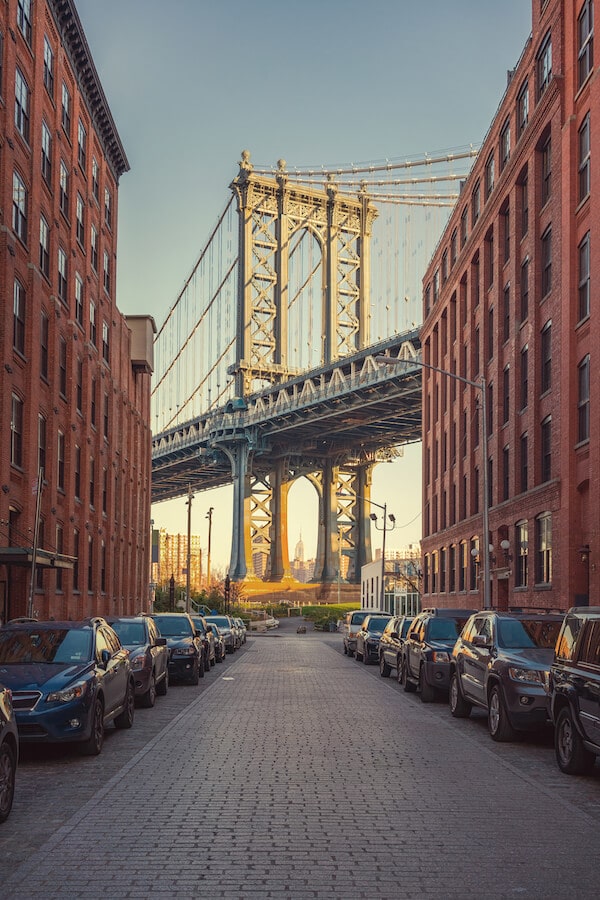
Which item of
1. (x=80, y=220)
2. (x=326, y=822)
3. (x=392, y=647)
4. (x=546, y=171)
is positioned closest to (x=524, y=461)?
(x=546, y=171)

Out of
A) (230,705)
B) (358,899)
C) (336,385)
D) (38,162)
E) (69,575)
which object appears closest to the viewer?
(358,899)

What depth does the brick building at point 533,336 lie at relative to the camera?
30438 mm

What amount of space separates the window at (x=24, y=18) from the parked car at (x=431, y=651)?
68.0 feet

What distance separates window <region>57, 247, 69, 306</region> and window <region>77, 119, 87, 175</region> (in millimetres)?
4948

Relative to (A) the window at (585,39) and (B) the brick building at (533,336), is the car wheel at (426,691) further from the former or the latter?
(A) the window at (585,39)

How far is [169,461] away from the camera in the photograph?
104 meters

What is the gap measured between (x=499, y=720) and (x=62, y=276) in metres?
27.4

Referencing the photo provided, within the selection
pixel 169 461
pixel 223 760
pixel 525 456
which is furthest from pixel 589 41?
pixel 169 461

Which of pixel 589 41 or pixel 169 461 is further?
pixel 169 461

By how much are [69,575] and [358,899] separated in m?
31.2

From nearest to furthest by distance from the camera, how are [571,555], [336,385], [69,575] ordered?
[571,555]
[69,575]
[336,385]

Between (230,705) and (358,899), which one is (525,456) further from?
(358,899)

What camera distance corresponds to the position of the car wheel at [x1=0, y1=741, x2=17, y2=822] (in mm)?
8891

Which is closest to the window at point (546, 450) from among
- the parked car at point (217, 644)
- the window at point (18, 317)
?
the parked car at point (217, 644)
